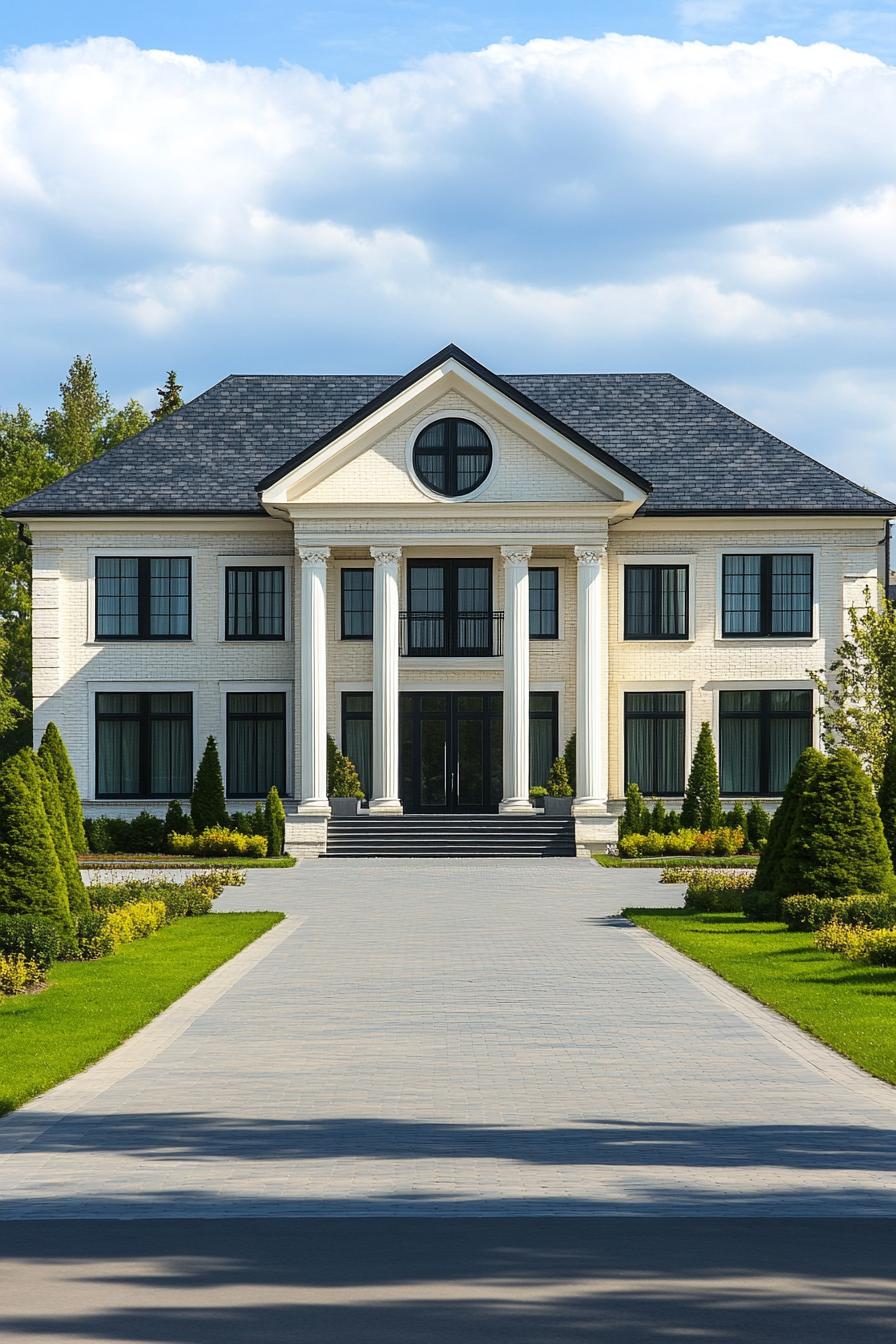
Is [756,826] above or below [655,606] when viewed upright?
below

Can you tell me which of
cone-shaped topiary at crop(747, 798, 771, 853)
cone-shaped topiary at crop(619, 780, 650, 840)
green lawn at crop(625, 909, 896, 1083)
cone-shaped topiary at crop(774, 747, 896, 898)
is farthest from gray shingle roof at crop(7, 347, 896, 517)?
green lawn at crop(625, 909, 896, 1083)

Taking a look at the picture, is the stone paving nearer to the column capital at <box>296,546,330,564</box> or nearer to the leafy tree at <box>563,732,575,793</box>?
the column capital at <box>296,546,330,564</box>

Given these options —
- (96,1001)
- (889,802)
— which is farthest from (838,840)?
(96,1001)

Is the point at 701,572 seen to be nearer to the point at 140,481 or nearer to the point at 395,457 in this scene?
the point at 395,457

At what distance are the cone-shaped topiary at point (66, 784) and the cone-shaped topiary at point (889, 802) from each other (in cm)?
1315

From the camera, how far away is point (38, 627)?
41.7 m

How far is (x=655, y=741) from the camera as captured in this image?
42.2 meters

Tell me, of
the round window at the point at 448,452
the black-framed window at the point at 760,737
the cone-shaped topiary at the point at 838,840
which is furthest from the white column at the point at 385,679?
the cone-shaped topiary at the point at 838,840

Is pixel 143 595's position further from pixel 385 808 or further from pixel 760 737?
pixel 760 737

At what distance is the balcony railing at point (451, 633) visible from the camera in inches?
1658

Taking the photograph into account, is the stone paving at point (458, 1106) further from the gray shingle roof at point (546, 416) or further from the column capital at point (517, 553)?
the gray shingle roof at point (546, 416)

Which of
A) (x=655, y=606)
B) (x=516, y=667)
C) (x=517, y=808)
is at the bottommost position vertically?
(x=517, y=808)

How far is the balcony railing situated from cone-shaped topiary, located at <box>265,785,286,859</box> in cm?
585

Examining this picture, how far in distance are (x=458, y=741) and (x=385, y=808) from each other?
3505 millimetres
